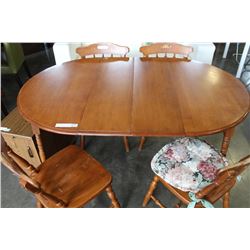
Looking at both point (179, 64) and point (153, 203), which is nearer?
point (153, 203)

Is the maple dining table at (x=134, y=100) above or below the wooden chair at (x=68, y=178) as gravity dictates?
above

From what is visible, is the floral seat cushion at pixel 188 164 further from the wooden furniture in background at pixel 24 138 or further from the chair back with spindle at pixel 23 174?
the wooden furniture in background at pixel 24 138

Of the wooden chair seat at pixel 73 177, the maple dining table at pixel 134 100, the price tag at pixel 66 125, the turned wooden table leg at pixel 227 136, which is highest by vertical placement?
the maple dining table at pixel 134 100

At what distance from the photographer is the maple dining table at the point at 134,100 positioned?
1.10 m

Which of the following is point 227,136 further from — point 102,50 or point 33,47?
point 33,47

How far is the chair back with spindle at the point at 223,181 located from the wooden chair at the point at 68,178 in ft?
1.64

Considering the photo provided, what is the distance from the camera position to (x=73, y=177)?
1.26 m

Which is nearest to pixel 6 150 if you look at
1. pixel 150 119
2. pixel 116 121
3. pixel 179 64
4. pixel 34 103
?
pixel 34 103

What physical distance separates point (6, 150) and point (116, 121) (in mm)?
521

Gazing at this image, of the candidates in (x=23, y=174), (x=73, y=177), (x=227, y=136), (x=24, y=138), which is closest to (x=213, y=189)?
(x=227, y=136)

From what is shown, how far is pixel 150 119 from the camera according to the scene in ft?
3.71

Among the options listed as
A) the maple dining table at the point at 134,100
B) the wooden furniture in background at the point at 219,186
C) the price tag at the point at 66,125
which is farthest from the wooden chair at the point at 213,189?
the price tag at the point at 66,125
